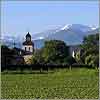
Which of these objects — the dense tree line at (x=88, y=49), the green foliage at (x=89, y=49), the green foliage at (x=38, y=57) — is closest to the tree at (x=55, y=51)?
the green foliage at (x=38, y=57)

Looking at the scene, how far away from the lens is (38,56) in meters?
35.0

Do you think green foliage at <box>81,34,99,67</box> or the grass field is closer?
the grass field

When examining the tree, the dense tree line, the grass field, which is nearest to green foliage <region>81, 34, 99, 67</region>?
the dense tree line

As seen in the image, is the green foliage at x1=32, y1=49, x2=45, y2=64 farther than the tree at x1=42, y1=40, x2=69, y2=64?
No

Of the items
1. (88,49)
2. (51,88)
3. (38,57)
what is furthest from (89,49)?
(51,88)

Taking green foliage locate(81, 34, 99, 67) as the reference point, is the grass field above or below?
below

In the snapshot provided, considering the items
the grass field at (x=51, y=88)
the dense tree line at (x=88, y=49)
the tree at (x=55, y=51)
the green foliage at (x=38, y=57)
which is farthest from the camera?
the tree at (x=55, y=51)

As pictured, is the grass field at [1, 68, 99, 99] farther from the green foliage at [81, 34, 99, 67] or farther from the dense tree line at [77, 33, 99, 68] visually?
the dense tree line at [77, 33, 99, 68]

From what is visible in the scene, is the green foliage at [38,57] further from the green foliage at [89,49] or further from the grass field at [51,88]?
the grass field at [51,88]

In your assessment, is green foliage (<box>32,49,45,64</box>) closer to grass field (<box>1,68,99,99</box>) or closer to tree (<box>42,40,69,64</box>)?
tree (<box>42,40,69,64</box>)

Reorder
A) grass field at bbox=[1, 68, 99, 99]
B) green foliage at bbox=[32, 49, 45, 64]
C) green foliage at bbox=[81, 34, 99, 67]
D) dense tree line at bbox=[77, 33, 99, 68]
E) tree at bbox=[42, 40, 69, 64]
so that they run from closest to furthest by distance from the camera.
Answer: grass field at bbox=[1, 68, 99, 99], green foliage at bbox=[81, 34, 99, 67], dense tree line at bbox=[77, 33, 99, 68], green foliage at bbox=[32, 49, 45, 64], tree at bbox=[42, 40, 69, 64]

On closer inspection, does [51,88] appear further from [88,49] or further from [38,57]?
[38,57]

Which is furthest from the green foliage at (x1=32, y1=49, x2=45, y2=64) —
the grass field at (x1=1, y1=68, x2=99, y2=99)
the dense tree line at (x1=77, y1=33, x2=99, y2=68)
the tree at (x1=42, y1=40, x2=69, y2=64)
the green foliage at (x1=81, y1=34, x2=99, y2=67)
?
the grass field at (x1=1, y1=68, x2=99, y2=99)

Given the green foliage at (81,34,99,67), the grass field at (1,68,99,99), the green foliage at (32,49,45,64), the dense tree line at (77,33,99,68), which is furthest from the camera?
the green foliage at (32,49,45,64)
